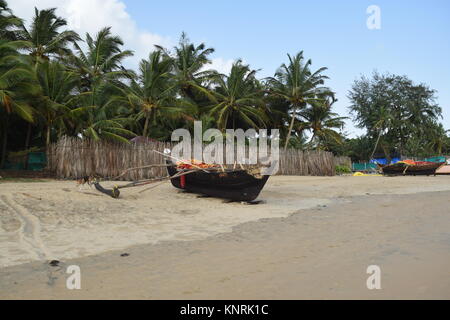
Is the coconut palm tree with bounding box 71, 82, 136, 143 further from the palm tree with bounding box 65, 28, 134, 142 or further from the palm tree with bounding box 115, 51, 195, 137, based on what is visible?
the palm tree with bounding box 115, 51, 195, 137

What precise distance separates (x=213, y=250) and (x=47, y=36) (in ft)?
61.7

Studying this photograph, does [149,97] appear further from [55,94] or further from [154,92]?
[55,94]

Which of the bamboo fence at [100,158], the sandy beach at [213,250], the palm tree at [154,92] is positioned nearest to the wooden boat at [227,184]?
the sandy beach at [213,250]

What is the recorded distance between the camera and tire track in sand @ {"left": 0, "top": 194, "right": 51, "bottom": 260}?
4.21m

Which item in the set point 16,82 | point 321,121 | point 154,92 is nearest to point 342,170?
point 321,121

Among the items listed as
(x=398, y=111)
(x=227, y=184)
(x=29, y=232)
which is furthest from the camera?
(x=398, y=111)

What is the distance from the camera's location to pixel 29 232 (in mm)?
5102

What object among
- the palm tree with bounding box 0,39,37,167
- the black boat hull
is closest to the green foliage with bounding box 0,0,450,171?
the palm tree with bounding box 0,39,37,167

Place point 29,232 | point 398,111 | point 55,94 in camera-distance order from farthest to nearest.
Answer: point 398,111 < point 55,94 < point 29,232

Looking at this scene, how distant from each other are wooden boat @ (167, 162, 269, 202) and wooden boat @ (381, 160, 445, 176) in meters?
17.2

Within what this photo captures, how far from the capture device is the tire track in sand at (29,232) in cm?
421

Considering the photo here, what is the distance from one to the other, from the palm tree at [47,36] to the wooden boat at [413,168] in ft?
66.7

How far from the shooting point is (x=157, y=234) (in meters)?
5.46
